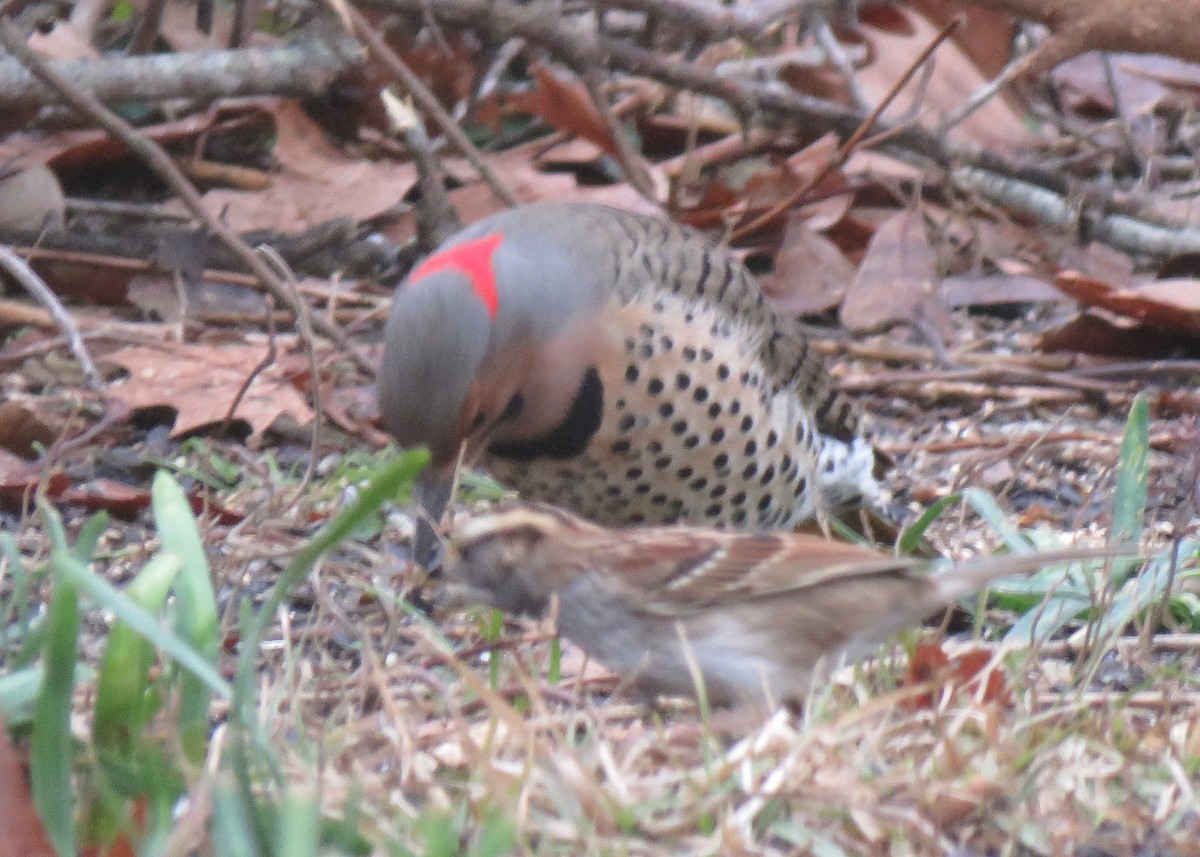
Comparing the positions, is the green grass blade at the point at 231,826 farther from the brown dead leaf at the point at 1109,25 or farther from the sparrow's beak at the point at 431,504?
the brown dead leaf at the point at 1109,25

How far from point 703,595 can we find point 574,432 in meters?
0.94

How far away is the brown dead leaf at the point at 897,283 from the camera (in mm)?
6633

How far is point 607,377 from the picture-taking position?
426cm

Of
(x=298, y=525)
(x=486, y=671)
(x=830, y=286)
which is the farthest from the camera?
(x=830, y=286)

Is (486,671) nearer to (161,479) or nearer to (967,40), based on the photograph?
(161,479)

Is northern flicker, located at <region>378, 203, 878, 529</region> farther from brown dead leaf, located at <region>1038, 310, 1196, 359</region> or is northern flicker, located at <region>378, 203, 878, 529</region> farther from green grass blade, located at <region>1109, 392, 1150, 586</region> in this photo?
brown dead leaf, located at <region>1038, 310, 1196, 359</region>

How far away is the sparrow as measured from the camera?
130 inches

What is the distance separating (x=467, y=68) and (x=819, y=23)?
4.39 ft

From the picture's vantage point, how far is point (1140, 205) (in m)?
7.11

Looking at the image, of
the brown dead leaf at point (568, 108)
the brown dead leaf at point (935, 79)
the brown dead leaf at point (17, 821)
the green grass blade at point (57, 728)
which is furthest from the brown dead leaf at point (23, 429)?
the brown dead leaf at point (935, 79)

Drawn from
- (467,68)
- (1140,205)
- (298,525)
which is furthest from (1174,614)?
(467,68)

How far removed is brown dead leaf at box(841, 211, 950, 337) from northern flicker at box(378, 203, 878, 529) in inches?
65.7

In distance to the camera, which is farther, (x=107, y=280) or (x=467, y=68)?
(x=467, y=68)

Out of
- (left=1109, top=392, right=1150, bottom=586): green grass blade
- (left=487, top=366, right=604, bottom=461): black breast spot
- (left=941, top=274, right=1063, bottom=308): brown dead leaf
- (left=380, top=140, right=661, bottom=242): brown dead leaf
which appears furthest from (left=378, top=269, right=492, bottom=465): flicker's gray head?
(left=941, top=274, right=1063, bottom=308): brown dead leaf
